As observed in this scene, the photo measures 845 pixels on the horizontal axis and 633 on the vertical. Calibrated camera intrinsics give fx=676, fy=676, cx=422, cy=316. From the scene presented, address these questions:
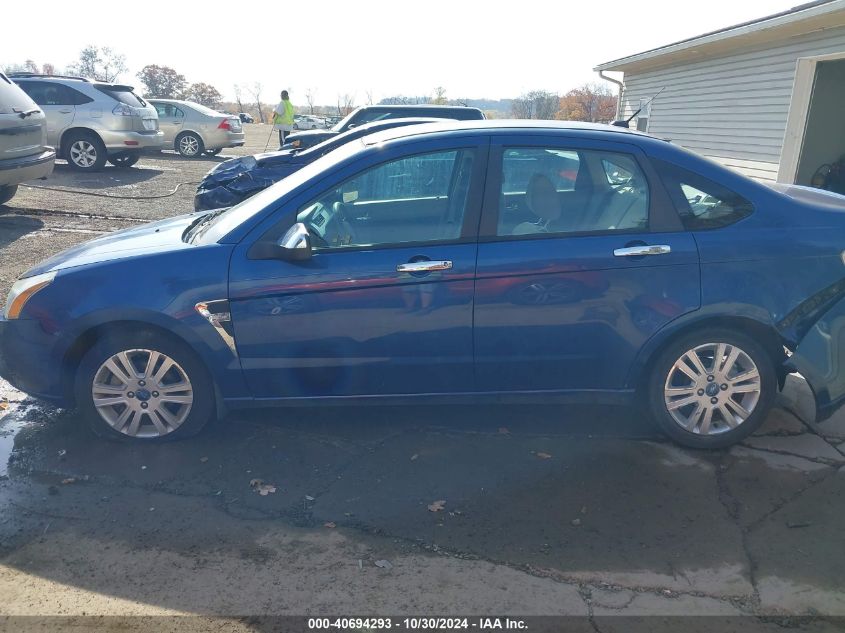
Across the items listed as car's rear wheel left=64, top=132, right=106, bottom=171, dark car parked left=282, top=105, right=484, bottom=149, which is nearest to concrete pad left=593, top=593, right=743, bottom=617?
dark car parked left=282, top=105, right=484, bottom=149

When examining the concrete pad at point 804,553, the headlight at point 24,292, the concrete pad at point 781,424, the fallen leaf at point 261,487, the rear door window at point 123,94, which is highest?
the rear door window at point 123,94

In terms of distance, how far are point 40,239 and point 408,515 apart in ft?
23.0

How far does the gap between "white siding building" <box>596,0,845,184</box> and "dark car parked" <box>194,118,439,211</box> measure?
5907 mm

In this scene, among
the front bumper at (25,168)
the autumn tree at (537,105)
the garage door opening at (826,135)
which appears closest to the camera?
the front bumper at (25,168)

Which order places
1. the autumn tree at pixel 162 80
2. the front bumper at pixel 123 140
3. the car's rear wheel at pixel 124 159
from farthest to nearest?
1. the autumn tree at pixel 162 80
2. the car's rear wheel at pixel 124 159
3. the front bumper at pixel 123 140

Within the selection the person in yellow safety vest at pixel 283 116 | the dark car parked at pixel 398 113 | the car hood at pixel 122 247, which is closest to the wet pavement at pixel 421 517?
the car hood at pixel 122 247

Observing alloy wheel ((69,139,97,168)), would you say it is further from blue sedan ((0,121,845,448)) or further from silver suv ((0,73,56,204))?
blue sedan ((0,121,845,448))

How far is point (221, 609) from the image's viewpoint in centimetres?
Result: 266

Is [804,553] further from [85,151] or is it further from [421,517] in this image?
[85,151]

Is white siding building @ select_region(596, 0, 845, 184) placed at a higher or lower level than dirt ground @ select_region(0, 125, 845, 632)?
higher

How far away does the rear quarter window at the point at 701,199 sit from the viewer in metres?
3.73

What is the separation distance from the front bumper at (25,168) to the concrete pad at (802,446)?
8668 millimetres

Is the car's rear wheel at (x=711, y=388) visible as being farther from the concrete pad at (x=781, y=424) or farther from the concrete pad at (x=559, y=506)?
the concrete pad at (x=781, y=424)

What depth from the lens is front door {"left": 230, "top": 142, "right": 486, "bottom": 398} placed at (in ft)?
11.7
